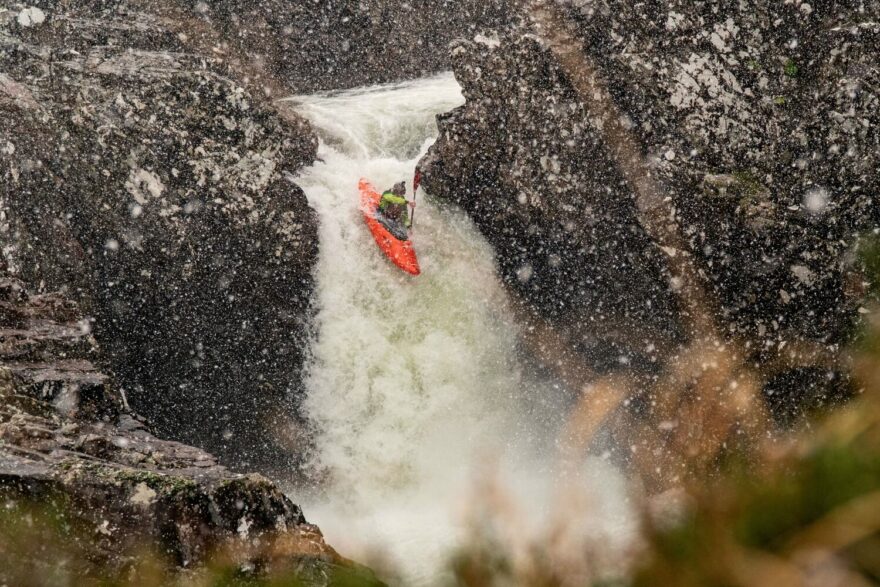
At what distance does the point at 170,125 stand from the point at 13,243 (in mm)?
2982

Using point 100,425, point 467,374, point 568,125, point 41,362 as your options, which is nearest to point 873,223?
point 568,125

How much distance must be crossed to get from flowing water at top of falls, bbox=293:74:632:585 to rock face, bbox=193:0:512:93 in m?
4.28

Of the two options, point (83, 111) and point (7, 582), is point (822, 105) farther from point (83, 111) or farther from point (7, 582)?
point (83, 111)

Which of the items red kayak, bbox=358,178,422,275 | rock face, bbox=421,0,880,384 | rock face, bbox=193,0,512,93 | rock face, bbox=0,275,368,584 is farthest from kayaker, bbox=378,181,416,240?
rock face, bbox=193,0,512,93

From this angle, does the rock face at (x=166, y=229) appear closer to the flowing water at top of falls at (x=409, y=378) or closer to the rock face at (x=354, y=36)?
the flowing water at top of falls at (x=409, y=378)

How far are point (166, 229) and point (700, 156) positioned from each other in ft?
27.3

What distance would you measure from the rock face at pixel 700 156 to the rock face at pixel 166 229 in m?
3.95

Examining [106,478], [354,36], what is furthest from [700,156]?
[354,36]

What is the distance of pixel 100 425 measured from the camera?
308 inches

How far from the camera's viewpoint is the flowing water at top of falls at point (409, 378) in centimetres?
1002

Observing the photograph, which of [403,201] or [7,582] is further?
[403,201]

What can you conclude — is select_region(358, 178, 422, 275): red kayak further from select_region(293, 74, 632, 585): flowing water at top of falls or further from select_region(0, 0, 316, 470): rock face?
select_region(0, 0, 316, 470): rock face

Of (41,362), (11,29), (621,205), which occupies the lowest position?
(41,362)

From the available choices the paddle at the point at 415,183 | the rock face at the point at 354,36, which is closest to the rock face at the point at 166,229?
the paddle at the point at 415,183
